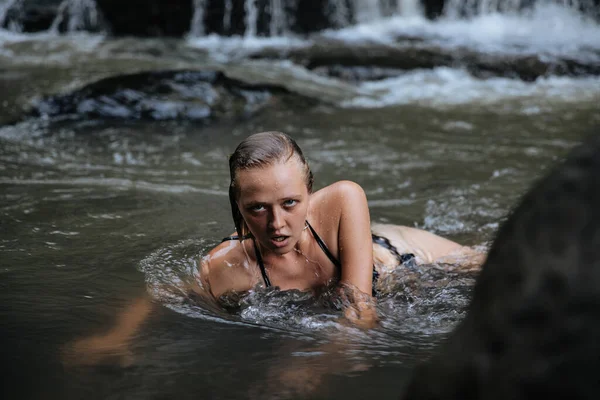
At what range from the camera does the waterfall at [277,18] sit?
52.7ft

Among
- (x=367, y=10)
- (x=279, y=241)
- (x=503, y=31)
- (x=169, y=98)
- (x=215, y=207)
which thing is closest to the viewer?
(x=279, y=241)

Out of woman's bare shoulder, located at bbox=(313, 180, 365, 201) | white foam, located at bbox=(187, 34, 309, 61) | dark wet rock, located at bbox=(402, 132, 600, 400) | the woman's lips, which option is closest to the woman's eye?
the woman's lips

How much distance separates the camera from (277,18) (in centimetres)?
1622

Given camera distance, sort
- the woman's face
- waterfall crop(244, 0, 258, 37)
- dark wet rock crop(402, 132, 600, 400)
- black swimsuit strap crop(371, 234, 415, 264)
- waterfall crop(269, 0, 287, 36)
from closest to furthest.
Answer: dark wet rock crop(402, 132, 600, 400)
the woman's face
black swimsuit strap crop(371, 234, 415, 264)
waterfall crop(244, 0, 258, 37)
waterfall crop(269, 0, 287, 36)

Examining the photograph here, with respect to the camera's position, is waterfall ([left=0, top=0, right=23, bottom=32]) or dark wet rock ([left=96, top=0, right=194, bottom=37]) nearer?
waterfall ([left=0, top=0, right=23, bottom=32])

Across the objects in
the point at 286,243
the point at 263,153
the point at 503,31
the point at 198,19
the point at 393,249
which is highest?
the point at 198,19

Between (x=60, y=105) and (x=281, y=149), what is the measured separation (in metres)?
6.28

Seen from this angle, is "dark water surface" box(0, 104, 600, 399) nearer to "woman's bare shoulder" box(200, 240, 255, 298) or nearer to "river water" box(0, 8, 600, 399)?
"river water" box(0, 8, 600, 399)

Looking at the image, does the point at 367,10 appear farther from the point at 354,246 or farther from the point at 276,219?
the point at 276,219

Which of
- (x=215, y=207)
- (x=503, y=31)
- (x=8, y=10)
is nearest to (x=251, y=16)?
(x=8, y=10)

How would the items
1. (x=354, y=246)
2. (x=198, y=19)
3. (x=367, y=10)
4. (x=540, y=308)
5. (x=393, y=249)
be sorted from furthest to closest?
(x=367, y=10), (x=198, y=19), (x=393, y=249), (x=354, y=246), (x=540, y=308)

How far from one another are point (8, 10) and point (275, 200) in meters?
14.8

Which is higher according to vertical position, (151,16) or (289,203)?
(151,16)

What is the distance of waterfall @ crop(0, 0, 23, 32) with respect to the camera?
15562 mm
